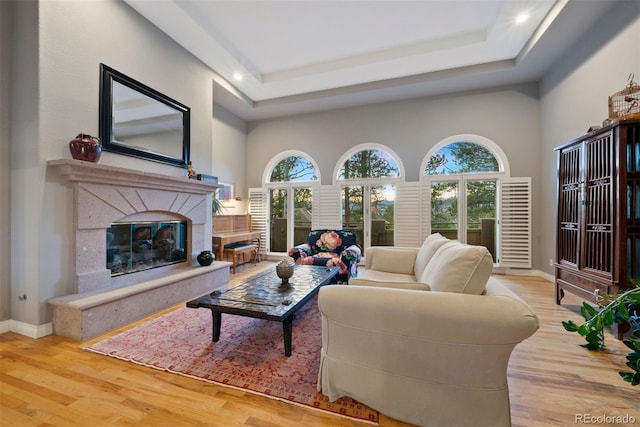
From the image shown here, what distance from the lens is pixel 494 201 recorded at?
16.3 ft

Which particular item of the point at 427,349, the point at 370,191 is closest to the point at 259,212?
the point at 370,191

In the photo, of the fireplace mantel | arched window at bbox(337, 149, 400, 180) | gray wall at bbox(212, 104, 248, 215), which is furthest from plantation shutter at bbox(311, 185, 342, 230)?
the fireplace mantel

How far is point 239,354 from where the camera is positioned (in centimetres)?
205

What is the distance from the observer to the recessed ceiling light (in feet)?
10.8

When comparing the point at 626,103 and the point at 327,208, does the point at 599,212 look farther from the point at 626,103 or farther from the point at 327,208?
the point at 327,208

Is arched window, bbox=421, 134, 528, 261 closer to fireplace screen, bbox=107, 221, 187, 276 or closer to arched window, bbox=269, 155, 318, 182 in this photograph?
arched window, bbox=269, 155, 318, 182

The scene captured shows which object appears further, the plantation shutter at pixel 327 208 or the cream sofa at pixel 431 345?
the plantation shutter at pixel 327 208

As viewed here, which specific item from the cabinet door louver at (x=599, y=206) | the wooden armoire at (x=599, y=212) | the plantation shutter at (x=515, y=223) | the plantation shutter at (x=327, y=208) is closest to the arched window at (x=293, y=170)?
the plantation shutter at (x=327, y=208)

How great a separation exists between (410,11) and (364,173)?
9.44 ft

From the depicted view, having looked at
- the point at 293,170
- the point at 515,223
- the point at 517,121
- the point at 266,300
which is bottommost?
the point at 266,300

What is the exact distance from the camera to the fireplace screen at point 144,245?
296 cm

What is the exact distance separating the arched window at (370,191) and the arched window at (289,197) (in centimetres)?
78

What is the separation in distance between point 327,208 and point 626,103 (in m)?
4.42

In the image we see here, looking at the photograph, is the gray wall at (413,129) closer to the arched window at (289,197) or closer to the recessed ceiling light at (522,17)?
the arched window at (289,197)
